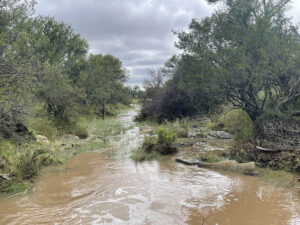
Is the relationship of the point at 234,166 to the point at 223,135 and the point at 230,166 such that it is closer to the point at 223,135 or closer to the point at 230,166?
the point at 230,166

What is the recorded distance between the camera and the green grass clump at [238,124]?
12562 millimetres

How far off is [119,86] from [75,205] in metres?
32.1

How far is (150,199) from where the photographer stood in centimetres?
589

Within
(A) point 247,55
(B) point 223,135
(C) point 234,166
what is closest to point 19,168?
(C) point 234,166

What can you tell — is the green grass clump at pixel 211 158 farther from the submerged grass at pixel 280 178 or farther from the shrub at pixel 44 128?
the shrub at pixel 44 128

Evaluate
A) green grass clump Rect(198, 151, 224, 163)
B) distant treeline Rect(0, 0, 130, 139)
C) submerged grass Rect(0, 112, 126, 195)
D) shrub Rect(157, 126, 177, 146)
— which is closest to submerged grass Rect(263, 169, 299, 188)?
green grass clump Rect(198, 151, 224, 163)

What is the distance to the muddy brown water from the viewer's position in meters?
4.87

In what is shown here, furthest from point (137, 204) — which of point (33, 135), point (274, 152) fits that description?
point (33, 135)

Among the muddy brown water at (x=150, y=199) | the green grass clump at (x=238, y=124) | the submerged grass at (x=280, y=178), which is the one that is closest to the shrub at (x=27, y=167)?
the muddy brown water at (x=150, y=199)

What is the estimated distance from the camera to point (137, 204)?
5594 millimetres

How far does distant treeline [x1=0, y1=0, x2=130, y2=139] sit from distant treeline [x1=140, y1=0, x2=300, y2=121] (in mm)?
6768

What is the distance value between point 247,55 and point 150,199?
855 cm

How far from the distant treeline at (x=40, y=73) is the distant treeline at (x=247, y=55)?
6.77 m

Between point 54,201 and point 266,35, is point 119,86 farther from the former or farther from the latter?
point 54,201
